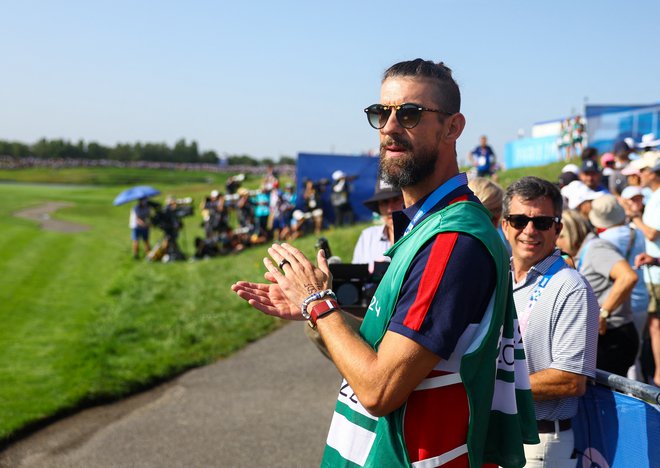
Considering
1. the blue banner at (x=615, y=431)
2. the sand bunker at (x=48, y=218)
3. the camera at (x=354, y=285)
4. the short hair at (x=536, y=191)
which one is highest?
the short hair at (x=536, y=191)

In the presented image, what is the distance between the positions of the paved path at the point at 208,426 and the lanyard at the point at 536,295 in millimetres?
3081

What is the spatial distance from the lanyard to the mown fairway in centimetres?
501

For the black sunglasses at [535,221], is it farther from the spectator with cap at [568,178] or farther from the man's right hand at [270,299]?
the spectator with cap at [568,178]

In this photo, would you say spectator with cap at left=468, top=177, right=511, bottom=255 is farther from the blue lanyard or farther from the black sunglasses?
the blue lanyard

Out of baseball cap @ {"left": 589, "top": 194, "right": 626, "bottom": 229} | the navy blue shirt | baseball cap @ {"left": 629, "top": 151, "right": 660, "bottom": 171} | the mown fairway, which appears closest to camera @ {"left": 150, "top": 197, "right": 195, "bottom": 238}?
the mown fairway

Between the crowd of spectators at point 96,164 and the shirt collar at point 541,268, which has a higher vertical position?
the shirt collar at point 541,268

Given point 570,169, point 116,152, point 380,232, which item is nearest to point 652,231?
point 380,232

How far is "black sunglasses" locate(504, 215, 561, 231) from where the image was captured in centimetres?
313

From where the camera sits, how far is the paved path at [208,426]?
562 centimetres

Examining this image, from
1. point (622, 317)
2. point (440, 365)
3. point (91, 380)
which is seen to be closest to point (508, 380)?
point (440, 365)

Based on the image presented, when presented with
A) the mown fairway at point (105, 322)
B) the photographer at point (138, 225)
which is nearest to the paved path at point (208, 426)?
the mown fairway at point (105, 322)

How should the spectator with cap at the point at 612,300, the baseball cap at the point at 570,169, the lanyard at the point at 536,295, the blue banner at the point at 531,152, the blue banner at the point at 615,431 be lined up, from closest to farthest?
the blue banner at the point at 615,431 < the lanyard at the point at 536,295 < the spectator with cap at the point at 612,300 < the baseball cap at the point at 570,169 < the blue banner at the point at 531,152

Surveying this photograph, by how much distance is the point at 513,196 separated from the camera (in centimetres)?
327

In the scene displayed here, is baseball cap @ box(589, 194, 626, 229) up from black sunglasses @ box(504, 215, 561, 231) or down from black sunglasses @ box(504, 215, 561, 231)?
down
